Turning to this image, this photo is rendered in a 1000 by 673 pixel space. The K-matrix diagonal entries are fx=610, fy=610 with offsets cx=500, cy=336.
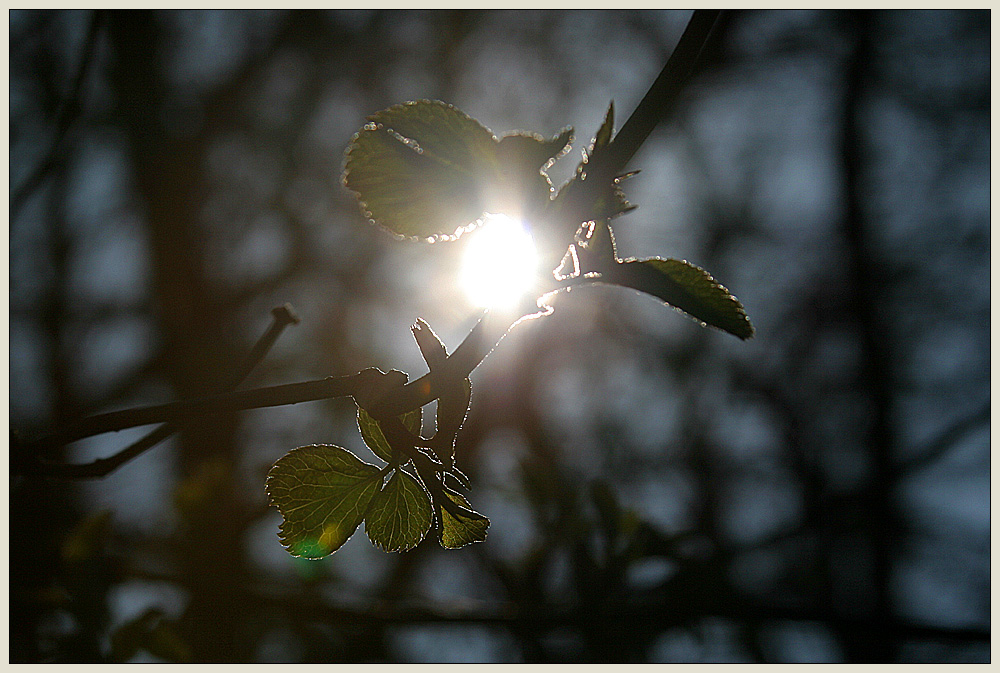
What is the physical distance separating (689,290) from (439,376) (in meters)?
0.13

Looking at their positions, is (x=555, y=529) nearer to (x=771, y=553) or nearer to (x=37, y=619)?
(x=37, y=619)

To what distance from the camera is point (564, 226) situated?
0.28 meters

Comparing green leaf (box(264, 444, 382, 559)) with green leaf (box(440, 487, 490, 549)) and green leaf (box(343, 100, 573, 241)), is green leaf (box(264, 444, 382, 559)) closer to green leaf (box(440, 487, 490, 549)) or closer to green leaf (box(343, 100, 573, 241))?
green leaf (box(440, 487, 490, 549))

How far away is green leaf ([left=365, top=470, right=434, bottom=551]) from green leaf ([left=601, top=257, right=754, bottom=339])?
226 mm

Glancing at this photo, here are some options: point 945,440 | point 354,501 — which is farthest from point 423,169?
point 945,440

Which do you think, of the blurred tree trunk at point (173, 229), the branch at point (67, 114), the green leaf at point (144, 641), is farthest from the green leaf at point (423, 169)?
the blurred tree trunk at point (173, 229)

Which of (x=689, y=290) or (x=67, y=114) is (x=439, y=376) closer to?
(x=689, y=290)

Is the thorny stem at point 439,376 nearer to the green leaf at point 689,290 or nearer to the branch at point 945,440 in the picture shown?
the green leaf at point 689,290

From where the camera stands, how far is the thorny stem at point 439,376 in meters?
0.25

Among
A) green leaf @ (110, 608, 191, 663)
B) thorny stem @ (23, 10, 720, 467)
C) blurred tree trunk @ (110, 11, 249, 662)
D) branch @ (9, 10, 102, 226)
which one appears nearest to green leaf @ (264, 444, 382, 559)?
thorny stem @ (23, 10, 720, 467)

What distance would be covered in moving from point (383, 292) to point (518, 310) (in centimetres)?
Answer: 407

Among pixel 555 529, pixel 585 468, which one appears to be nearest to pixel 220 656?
pixel 555 529

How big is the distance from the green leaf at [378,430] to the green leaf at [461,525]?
55 mm

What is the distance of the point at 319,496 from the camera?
1.50 ft
